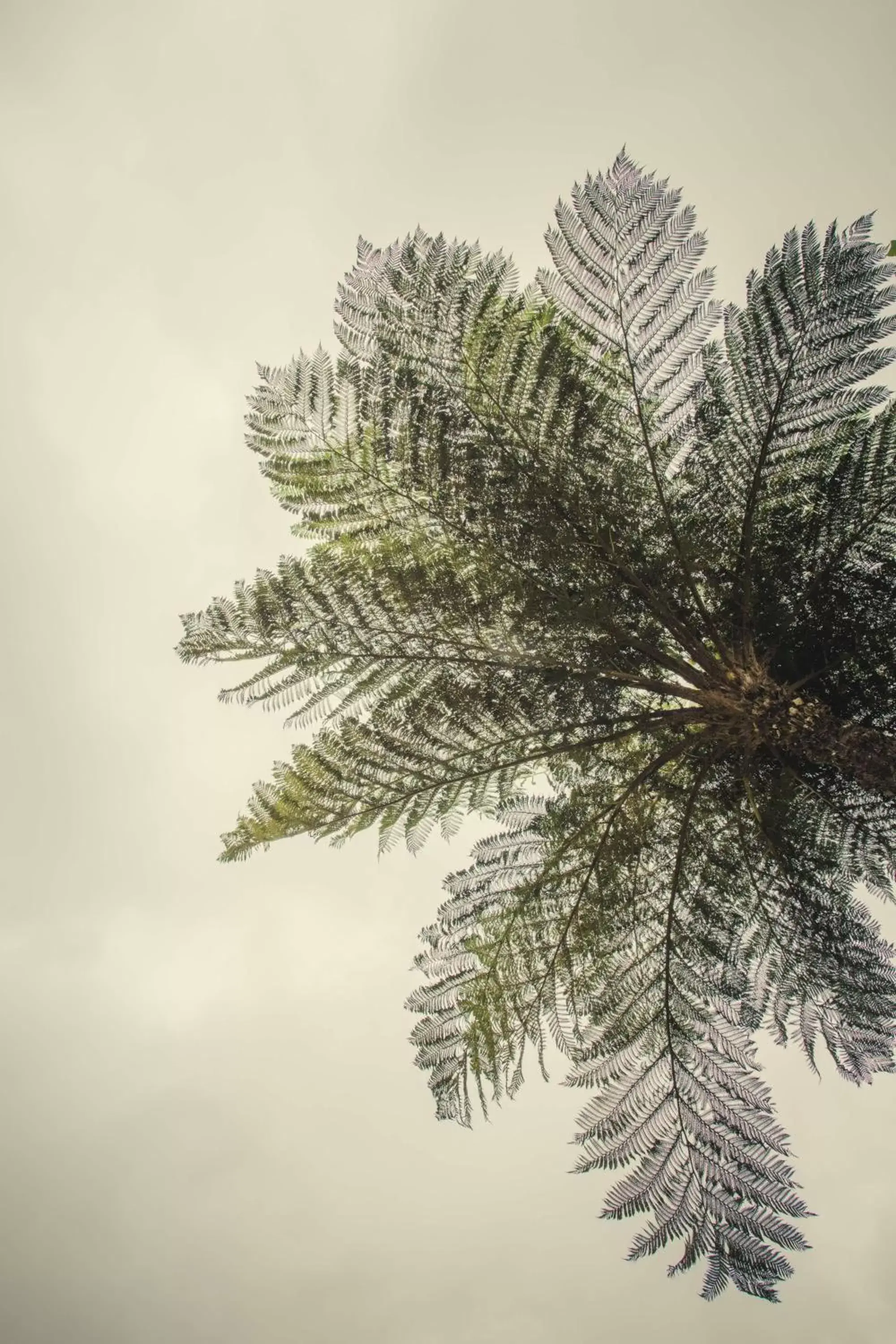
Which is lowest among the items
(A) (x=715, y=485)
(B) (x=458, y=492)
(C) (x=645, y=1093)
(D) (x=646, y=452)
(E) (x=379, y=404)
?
(C) (x=645, y=1093)

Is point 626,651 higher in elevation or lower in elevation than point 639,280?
lower

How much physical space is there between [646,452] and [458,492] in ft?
2.33

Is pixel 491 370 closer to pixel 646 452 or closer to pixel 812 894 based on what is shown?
pixel 646 452

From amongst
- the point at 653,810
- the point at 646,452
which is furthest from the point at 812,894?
the point at 646,452

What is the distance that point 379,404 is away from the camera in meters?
2.86

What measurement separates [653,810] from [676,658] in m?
0.60

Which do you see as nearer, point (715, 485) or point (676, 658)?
point (715, 485)

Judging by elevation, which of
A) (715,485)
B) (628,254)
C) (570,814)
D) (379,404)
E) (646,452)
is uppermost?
(379,404)

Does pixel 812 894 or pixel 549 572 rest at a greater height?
pixel 549 572

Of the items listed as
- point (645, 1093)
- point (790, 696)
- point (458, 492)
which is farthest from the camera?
point (458, 492)

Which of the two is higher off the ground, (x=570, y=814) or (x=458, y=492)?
(x=458, y=492)

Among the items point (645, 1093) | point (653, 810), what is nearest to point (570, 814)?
point (653, 810)

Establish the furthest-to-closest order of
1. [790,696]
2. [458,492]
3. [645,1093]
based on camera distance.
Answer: [458,492] < [645,1093] < [790,696]

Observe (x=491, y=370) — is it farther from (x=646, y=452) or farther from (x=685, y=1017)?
(x=685, y=1017)
